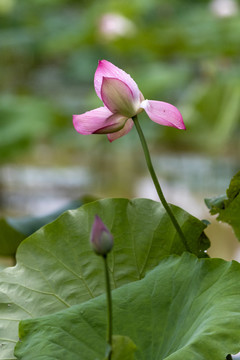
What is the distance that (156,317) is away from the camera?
52cm

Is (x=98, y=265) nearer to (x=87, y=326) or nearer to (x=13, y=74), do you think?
(x=87, y=326)

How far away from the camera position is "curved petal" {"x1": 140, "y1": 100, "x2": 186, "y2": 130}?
534 mm

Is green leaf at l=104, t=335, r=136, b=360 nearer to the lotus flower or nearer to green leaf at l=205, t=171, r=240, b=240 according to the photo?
the lotus flower

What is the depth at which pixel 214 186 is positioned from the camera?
15.0 ft

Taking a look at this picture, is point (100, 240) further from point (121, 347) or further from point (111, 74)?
point (111, 74)

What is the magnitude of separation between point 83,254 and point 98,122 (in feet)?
0.41

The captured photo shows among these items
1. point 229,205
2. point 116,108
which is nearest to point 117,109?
point 116,108

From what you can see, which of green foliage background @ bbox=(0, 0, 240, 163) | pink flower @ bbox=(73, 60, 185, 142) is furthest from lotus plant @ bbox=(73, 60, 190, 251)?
green foliage background @ bbox=(0, 0, 240, 163)

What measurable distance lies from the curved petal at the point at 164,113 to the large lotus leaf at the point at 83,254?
9 cm

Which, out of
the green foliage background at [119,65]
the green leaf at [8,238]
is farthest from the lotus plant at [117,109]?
the green foliage background at [119,65]

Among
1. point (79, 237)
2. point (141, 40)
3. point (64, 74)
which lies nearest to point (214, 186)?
point (141, 40)

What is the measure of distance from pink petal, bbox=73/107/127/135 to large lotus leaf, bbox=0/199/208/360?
8 cm

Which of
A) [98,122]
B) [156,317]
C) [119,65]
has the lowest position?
[156,317]

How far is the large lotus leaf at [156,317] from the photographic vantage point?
494mm
